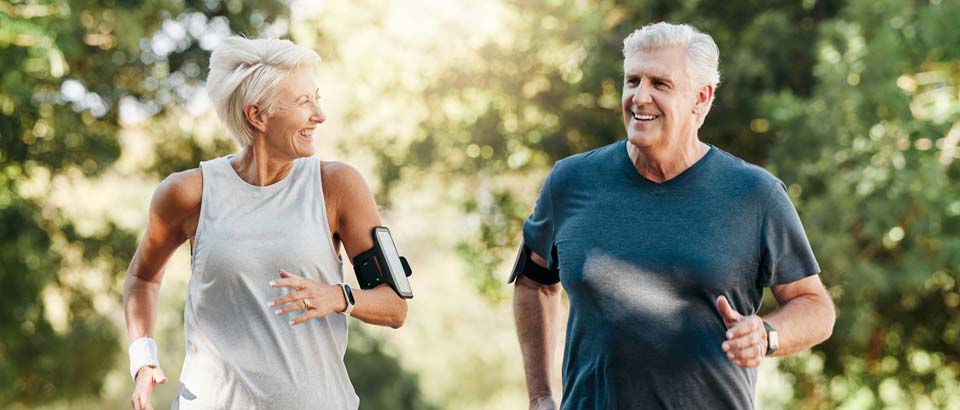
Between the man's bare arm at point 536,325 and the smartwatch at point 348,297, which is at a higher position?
the smartwatch at point 348,297

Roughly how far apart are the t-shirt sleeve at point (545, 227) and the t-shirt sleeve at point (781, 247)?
557mm

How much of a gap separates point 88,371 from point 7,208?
7.07 ft

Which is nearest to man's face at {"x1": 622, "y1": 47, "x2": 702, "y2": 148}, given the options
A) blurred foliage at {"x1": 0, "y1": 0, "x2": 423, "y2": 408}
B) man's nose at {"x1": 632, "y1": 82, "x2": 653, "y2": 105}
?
man's nose at {"x1": 632, "y1": 82, "x2": 653, "y2": 105}

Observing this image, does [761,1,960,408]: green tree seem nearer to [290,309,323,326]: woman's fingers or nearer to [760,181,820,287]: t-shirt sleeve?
[760,181,820,287]: t-shirt sleeve

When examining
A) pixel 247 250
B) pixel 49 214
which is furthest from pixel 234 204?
pixel 49 214

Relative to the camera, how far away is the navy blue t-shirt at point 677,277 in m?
2.92

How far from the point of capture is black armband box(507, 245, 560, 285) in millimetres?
3396

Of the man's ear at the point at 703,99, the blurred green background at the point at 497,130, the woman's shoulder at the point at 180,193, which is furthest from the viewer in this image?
the blurred green background at the point at 497,130

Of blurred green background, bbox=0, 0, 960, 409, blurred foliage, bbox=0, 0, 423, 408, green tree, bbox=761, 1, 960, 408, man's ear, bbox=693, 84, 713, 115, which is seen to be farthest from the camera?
blurred foliage, bbox=0, 0, 423, 408

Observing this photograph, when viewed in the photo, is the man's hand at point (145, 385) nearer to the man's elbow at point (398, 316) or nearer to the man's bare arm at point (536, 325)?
the man's elbow at point (398, 316)

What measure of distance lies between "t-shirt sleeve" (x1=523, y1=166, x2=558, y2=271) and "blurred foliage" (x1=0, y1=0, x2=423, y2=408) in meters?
7.34

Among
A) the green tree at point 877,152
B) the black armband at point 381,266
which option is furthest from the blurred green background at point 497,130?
the black armband at point 381,266

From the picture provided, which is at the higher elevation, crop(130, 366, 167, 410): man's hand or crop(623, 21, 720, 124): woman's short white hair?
crop(623, 21, 720, 124): woman's short white hair

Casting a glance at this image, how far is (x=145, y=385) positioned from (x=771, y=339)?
5.14ft
